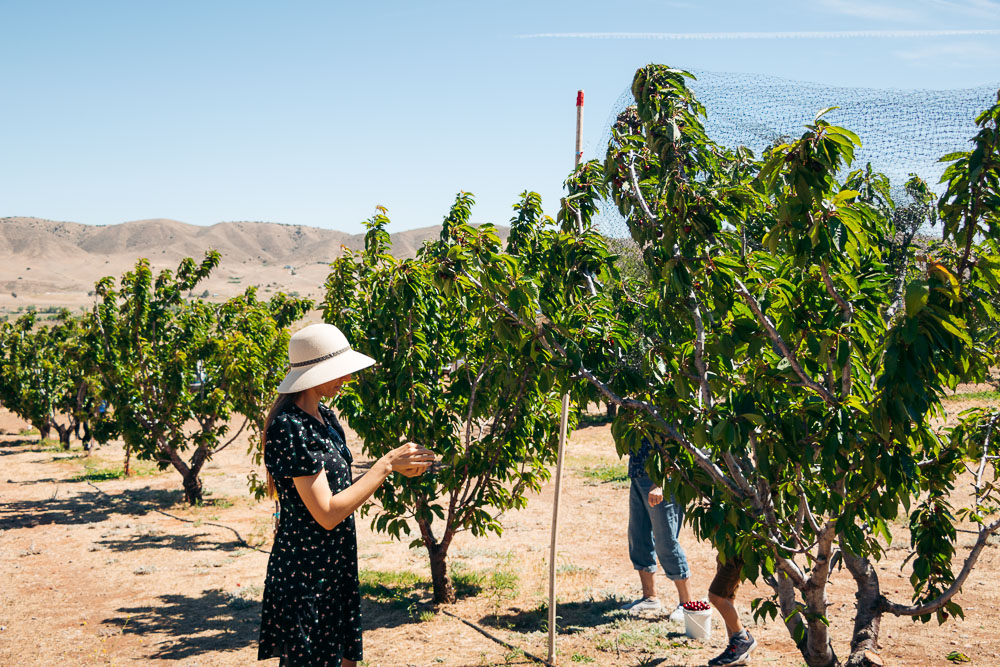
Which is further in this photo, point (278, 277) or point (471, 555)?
point (278, 277)

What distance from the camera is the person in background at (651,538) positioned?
5262 millimetres

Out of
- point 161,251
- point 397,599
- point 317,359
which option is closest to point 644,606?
point 397,599

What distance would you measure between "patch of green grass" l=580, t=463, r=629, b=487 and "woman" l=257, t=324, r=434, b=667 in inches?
386

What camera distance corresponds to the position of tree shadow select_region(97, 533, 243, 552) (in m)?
8.75

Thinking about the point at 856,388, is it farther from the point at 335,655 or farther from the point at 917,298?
the point at 335,655

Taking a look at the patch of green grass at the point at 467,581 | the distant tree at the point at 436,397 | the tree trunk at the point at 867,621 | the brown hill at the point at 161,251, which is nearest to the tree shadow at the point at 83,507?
the patch of green grass at the point at 467,581

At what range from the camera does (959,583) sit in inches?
128

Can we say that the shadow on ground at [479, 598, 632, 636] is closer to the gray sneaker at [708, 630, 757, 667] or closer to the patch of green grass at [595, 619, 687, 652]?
the patch of green grass at [595, 619, 687, 652]

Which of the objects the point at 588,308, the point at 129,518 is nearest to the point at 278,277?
the point at 129,518

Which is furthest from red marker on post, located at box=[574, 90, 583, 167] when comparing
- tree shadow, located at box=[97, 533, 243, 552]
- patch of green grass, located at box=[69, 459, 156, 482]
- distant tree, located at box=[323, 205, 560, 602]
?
patch of green grass, located at box=[69, 459, 156, 482]

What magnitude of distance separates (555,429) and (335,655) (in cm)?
345

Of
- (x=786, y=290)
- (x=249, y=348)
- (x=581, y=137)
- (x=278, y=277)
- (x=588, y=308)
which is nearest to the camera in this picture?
(x=786, y=290)

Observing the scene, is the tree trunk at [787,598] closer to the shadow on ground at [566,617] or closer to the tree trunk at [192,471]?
the shadow on ground at [566,617]

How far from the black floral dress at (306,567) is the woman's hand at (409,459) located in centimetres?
19
